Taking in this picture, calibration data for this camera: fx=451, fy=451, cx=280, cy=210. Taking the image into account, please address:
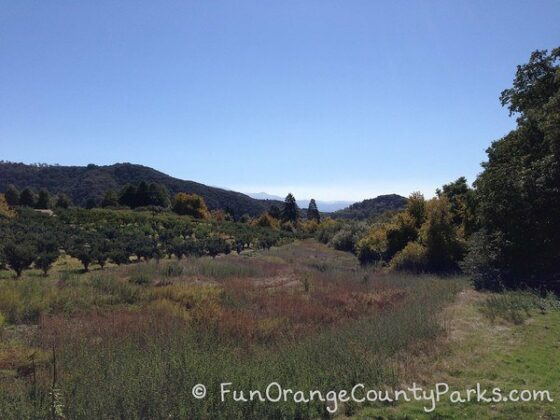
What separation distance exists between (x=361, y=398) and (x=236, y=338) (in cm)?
357

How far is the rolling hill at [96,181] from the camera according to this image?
126 metres

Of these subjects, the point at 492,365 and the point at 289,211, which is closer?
the point at 492,365

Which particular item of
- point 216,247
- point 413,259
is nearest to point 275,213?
point 216,247

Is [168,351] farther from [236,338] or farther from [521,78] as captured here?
[521,78]

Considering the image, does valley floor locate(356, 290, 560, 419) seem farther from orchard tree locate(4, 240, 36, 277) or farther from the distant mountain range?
the distant mountain range

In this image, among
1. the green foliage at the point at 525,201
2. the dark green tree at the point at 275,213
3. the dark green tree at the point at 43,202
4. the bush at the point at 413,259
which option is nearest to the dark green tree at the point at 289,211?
the dark green tree at the point at 275,213

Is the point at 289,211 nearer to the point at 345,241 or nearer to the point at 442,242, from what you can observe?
the point at 345,241

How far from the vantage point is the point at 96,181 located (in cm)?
13338

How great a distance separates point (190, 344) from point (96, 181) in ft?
449

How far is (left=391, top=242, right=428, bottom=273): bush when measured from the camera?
27.6m

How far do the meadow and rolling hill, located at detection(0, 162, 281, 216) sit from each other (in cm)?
11133

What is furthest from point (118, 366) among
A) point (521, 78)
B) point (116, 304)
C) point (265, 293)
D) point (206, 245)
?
point (206, 245)

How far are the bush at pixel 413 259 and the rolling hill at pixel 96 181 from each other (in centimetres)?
10407

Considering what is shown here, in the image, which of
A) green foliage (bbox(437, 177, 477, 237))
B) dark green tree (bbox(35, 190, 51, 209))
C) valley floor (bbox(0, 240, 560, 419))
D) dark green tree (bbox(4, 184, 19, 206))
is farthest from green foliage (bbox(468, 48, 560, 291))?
dark green tree (bbox(4, 184, 19, 206))
